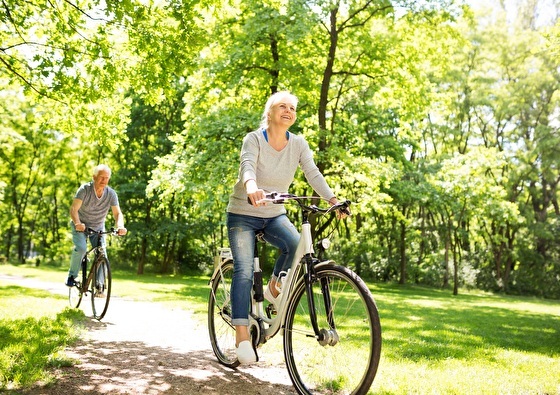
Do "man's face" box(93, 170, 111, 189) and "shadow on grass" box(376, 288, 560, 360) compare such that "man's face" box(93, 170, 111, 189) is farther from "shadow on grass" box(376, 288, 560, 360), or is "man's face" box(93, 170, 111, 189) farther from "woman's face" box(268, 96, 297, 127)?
"shadow on grass" box(376, 288, 560, 360)

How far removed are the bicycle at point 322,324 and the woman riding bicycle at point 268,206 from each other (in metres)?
0.19

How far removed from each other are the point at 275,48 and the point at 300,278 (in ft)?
45.6

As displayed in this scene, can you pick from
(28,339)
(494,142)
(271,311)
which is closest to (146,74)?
(28,339)

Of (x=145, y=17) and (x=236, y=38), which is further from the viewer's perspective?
(x=236, y=38)

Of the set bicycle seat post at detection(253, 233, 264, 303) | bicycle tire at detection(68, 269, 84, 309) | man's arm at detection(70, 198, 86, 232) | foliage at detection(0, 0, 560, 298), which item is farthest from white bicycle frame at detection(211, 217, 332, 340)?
foliage at detection(0, 0, 560, 298)

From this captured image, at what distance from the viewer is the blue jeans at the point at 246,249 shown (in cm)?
432

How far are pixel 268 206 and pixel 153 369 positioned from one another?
1.73m

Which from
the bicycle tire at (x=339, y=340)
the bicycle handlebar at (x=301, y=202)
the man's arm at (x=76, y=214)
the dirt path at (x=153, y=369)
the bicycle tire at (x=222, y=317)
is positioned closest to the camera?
the bicycle tire at (x=339, y=340)

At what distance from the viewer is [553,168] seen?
2981cm

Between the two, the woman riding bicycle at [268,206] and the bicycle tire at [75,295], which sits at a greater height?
the woman riding bicycle at [268,206]

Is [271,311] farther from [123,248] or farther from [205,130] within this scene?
[123,248]

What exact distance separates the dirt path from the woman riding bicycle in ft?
1.26

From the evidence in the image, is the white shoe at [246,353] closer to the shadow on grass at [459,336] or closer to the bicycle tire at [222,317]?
the bicycle tire at [222,317]

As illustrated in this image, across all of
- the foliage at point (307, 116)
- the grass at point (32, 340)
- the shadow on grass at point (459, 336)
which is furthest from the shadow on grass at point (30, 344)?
the foliage at point (307, 116)
